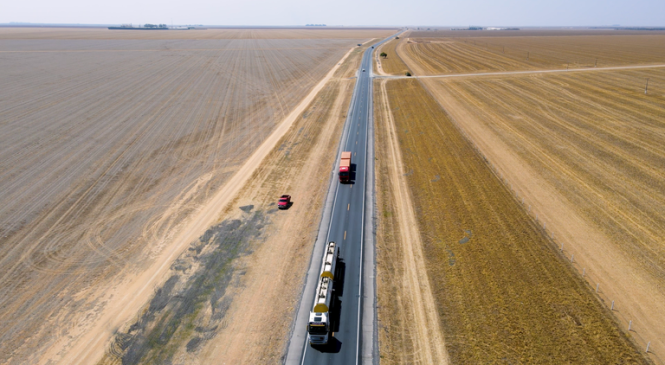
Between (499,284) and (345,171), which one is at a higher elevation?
(345,171)

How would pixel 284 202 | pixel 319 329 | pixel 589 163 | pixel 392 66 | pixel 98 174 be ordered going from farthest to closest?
pixel 392 66
pixel 98 174
pixel 589 163
pixel 284 202
pixel 319 329

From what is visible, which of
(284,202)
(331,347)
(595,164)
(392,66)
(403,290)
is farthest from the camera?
(392,66)

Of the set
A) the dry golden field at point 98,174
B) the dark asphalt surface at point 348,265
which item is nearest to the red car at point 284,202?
the dark asphalt surface at point 348,265

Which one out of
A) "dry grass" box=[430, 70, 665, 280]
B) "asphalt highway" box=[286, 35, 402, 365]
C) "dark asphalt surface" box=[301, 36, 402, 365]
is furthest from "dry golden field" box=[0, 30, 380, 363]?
"dry grass" box=[430, 70, 665, 280]

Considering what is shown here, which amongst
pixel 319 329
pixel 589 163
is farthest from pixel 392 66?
pixel 319 329

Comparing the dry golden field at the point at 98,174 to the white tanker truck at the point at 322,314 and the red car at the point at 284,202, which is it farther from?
the white tanker truck at the point at 322,314

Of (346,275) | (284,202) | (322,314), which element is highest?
(284,202)

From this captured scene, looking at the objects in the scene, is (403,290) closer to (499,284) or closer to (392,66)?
(499,284)
